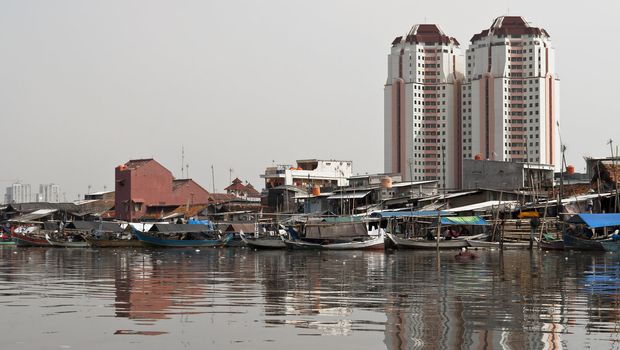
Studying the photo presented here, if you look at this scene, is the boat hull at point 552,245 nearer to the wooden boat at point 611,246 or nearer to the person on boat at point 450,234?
the wooden boat at point 611,246

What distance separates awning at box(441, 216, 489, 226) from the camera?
5544 cm

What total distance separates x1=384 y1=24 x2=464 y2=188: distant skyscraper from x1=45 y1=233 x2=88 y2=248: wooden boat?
215ft

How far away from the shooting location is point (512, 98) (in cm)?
13075

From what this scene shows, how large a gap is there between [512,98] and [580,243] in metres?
85.6

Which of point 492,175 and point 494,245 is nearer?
point 494,245

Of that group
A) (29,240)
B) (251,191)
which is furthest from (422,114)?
(29,240)

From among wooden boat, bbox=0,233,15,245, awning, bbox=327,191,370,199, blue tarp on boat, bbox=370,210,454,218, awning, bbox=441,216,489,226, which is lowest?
wooden boat, bbox=0,233,15,245

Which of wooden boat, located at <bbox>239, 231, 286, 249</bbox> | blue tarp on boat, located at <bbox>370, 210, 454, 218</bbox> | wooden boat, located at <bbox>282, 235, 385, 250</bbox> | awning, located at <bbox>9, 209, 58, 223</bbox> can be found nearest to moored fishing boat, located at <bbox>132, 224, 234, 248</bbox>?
wooden boat, located at <bbox>239, 231, 286, 249</bbox>

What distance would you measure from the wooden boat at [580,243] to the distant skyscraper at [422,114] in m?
81.2

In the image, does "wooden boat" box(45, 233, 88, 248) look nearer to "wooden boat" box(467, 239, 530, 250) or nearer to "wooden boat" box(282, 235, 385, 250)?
"wooden boat" box(282, 235, 385, 250)

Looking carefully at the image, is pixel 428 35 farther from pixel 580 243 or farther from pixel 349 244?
pixel 580 243

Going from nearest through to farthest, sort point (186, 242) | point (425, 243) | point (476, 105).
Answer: point (425, 243), point (186, 242), point (476, 105)

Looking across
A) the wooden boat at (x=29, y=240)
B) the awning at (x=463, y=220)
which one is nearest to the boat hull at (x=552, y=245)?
the awning at (x=463, y=220)

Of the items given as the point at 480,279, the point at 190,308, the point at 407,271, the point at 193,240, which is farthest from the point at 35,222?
the point at 190,308
